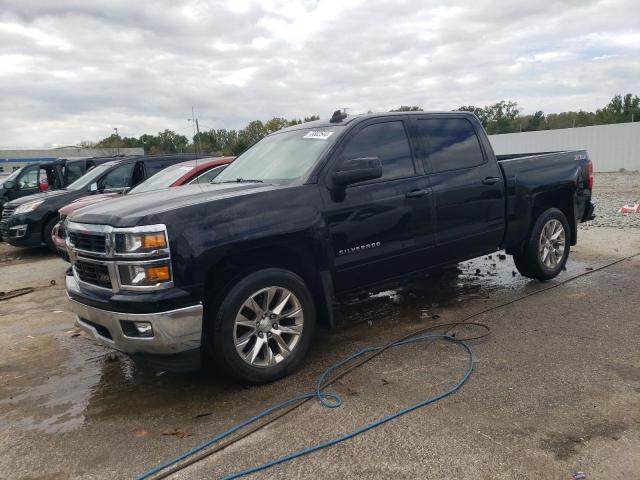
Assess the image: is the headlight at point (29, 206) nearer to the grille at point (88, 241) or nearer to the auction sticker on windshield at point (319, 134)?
the grille at point (88, 241)

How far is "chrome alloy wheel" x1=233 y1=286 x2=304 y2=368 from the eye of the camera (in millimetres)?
3873

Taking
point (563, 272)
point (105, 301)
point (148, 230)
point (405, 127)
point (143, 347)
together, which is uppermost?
point (405, 127)

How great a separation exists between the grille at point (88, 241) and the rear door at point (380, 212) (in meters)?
1.67

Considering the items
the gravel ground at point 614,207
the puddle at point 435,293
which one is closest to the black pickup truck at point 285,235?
the puddle at point 435,293

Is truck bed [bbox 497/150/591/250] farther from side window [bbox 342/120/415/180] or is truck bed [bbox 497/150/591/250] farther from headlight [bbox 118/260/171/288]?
headlight [bbox 118/260/171/288]

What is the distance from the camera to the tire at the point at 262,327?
374 cm

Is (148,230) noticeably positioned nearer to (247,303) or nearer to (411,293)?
(247,303)

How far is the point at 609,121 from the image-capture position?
5672 centimetres

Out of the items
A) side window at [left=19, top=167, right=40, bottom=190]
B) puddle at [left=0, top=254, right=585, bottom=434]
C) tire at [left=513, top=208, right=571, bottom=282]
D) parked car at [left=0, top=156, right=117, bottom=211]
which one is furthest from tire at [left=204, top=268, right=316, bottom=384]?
side window at [left=19, top=167, right=40, bottom=190]

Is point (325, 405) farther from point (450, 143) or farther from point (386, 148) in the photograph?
point (450, 143)

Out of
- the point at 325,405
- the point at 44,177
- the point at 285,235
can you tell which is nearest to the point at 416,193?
the point at 285,235

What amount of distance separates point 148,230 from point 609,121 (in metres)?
63.1

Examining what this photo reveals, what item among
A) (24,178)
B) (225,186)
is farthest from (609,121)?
(225,186)

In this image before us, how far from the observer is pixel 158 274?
11.5 feet
